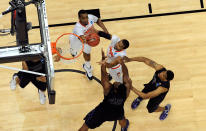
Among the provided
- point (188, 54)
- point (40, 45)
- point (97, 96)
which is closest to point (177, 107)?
point (188, 54)

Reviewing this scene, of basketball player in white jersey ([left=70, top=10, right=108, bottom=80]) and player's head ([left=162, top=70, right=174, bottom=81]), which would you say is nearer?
player's head ([left=162, top=70, right=174, bottom=81])

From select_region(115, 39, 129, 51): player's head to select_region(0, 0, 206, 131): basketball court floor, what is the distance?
1034 millimetres

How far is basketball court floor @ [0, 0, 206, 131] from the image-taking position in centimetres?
506

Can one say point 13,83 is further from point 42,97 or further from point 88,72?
point 88,72

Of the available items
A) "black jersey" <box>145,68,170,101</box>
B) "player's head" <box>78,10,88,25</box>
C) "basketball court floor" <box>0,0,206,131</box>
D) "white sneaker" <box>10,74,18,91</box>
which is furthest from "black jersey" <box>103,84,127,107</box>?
"white sneaker" <box>10,74,18,91</box>

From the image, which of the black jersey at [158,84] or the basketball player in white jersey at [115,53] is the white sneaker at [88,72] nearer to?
the basketball player in white jersey at [115,53]

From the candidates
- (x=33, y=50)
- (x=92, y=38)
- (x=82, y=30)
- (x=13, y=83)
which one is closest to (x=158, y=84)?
(x=92, y=38)

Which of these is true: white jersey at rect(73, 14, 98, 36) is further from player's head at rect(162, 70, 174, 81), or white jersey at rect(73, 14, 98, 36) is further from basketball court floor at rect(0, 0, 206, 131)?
player's head at rect(162, 70, 174, 81)

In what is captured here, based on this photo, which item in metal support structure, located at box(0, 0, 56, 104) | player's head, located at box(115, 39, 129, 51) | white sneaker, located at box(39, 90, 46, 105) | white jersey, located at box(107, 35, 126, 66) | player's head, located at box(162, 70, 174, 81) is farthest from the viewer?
white sneaker, located at box(39, 90, 46, 105)

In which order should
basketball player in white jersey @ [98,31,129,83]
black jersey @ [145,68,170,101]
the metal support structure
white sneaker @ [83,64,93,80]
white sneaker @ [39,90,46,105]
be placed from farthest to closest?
white sneaker @ [83,64,93,80] → white sneaker @ [39,90,46,105] → basketball player in white jersey @ [98,31,129,83] → black jersey @ [145,68,170,101] → the metal support structure

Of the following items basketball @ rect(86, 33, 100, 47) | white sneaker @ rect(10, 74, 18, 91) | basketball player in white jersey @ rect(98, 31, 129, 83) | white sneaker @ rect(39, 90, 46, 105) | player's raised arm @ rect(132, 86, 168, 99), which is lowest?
white sneaker @ rect(39, 90, 46, 105)

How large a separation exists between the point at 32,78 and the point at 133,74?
6.46 feet

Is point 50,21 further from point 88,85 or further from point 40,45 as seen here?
point 40,45

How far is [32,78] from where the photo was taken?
464 centimetres
